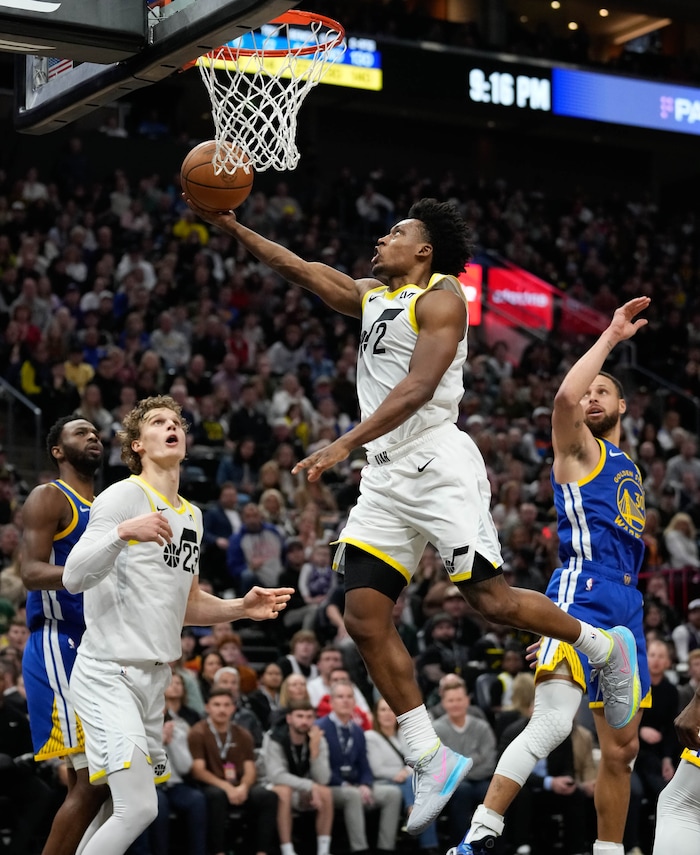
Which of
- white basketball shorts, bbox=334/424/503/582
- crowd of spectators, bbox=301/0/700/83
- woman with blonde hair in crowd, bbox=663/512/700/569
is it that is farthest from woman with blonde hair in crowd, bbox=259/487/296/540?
crowd of spectators, bbox=301/0/700/83

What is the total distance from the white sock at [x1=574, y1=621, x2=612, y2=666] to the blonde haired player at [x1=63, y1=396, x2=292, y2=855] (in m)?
1.33

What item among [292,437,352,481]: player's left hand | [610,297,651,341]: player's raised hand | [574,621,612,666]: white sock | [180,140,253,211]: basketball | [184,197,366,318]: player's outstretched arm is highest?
[180,140,253,211]: basketball

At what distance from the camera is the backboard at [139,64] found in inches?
207

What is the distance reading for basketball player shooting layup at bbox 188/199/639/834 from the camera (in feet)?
17.7

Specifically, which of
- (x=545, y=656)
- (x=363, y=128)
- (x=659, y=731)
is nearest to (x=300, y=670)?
(x=659, y=731)

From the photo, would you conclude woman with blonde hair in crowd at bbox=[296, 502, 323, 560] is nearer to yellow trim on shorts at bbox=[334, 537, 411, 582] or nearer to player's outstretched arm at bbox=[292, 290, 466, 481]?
yellow trim on shorts at bbox=[334, 537, 411, 582]

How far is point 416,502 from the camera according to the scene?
5492 mm

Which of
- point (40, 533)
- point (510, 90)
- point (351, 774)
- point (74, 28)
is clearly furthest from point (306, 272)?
point (510, 90)

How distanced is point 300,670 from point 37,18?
22.4 ft

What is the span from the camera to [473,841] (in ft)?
17.8

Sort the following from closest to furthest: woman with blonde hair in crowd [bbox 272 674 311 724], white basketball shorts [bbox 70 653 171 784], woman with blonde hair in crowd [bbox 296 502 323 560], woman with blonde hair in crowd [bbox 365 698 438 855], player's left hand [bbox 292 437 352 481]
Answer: player's left hand [bbox 292 437 352 481] → white basketball shorts [bbox 70 653 171 784] → woman with blonde hair in crowd [bbox 272 674 311 724] → woman with blonde hair in crowd [bbox 365 698 438 855] → woman with blonde hair in crowd [bbox 296 502 323 560]

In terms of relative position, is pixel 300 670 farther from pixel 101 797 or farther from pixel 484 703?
pixel 101 797

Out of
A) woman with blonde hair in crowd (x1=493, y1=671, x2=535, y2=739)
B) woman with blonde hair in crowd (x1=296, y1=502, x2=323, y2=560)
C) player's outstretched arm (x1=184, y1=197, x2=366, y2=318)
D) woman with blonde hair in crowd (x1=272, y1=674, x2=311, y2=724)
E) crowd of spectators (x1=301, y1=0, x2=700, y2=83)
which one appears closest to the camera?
player's outstretched arm (x1=184, y1=197, x2=366, y2=318)

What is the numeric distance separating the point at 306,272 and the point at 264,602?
60.1 inches
